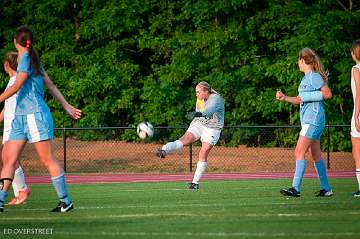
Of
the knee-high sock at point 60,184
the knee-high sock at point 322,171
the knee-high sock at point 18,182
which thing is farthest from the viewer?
the knee-high sock at point 322,171

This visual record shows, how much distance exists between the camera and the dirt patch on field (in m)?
30.8

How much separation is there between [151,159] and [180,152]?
44.3 inches

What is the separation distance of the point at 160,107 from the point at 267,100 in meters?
3.66

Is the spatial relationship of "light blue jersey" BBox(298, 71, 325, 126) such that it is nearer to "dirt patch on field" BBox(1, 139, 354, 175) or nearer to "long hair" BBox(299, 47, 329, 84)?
"long hair" BBox(299, 47, 329, 84)

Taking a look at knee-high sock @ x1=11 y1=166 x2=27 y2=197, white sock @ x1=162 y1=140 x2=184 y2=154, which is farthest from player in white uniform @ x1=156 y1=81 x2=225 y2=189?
knee-high sock @ x1=11 y1=166 x2=27 y2=197

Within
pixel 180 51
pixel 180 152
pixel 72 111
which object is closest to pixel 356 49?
pixel 72 111

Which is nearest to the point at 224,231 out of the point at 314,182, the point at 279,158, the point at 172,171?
the point at 314,182

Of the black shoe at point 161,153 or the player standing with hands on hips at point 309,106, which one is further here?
the black shoe at point 161,153

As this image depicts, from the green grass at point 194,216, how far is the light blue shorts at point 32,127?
2.93 ft

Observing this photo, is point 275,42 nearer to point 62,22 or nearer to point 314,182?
point 62,22

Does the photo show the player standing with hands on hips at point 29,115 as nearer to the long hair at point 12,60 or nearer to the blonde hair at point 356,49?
the long hair at point 12,60

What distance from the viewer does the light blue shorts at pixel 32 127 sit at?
41.3 ft

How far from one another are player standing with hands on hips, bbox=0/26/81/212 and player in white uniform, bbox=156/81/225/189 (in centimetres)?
635

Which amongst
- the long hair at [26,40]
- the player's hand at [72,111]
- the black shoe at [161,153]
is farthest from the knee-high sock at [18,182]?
the black shoe at [161,153]
